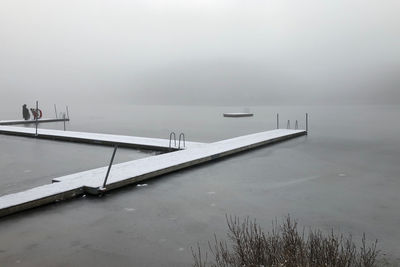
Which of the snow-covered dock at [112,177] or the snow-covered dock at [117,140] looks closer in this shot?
the snow-covered dock at [112,177]

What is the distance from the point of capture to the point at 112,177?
870 cm

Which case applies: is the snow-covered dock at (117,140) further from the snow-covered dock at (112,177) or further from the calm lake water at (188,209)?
the calm lake water at (188,209)

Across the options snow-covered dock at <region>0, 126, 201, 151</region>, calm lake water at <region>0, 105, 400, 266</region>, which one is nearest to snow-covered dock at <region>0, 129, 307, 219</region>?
calm lake water at <region>0, 105, 400, 266</region>

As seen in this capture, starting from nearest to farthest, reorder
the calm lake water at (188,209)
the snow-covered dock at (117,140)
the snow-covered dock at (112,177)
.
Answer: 1. the calm lake water at (188,209)
2. the snow-covered dock at (112,177)
3. the snow-covered dock at (117,140)

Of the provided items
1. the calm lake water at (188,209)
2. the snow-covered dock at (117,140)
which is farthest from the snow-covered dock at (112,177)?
the snow-covered dock at (117,140)

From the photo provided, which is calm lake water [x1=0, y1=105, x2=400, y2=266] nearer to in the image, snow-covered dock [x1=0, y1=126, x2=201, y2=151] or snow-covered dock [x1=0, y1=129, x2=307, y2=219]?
snow-covered dock [x1=0, y1=129, x2=307, y2=219]

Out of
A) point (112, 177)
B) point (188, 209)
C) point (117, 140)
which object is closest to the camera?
point (188, 209)

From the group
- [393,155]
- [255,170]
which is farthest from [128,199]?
[393,155]

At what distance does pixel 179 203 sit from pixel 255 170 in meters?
3.78

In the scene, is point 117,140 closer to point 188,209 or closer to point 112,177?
point 112,177

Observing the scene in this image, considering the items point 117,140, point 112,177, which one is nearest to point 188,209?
point 112,177

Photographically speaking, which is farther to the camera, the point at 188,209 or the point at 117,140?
the point at 117,140

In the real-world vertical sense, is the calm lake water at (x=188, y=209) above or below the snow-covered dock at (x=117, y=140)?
below

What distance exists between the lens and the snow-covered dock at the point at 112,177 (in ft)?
22.6
